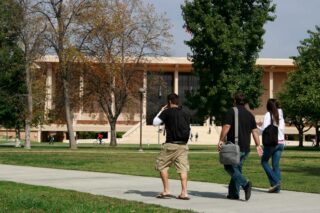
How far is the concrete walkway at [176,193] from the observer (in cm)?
978

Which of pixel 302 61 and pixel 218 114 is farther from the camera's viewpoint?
pixel 302 61

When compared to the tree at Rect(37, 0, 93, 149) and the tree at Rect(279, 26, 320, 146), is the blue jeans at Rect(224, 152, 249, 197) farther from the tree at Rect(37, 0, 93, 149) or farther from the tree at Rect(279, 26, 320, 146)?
the tree at Rect(279, 26, 320, 146)

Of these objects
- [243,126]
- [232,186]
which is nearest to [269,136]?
[243,126]

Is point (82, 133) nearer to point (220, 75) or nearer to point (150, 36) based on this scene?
point (150, 36)

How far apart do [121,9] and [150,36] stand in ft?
11.5

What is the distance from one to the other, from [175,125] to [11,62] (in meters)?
38.7

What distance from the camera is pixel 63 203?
32.0 feet

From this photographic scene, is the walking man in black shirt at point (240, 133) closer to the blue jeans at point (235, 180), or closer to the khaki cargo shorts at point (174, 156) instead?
the blue jeans at point (235, 180)

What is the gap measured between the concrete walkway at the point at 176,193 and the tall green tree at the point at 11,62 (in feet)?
96.3

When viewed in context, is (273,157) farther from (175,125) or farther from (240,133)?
(175,125)

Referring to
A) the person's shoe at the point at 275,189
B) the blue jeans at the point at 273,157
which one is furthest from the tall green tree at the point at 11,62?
the person's shoe at the point at 275,189

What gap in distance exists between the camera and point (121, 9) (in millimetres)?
51938

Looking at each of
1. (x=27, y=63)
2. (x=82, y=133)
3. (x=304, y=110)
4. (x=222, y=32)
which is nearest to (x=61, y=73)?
(x=27, y=63)

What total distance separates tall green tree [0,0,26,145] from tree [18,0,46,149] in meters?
0.47
